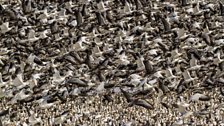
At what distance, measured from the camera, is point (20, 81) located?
14.7 feet

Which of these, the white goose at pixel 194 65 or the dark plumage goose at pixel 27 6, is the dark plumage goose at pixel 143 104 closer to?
the white goose at pixel 194 65

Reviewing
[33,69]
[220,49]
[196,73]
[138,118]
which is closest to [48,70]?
[33,69]

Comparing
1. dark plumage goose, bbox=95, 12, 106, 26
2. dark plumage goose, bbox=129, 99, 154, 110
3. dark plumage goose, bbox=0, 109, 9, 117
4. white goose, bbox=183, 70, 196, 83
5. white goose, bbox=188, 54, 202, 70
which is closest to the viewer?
dark plumage goose, bbox=0, 109, 9, 117

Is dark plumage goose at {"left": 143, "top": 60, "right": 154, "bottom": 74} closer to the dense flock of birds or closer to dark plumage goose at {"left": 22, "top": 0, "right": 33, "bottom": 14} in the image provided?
the dense flock of birds

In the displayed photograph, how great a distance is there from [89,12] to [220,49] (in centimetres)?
145

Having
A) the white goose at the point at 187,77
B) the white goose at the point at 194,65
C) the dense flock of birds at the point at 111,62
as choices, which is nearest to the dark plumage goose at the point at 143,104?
the dense flock of birds at the point at 111,62

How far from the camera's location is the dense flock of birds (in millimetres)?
4348

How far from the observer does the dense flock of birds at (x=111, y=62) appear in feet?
14.3

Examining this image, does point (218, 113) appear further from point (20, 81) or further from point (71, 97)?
point (20, 81)

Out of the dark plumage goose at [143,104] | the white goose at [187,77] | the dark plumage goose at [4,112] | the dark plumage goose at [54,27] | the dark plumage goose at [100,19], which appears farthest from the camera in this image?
the dark plumage goose at [100,19]

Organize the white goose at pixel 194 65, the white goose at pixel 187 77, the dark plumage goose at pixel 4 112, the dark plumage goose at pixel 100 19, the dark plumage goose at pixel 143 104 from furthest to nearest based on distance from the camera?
the dark plumage goose at pixel 100 19 < the white goose at pixel 194 65 < the white goose at pixel 187 77 < the dark plumage goose at pixel 143 104 < the dark plumage goose at pixel 4 112

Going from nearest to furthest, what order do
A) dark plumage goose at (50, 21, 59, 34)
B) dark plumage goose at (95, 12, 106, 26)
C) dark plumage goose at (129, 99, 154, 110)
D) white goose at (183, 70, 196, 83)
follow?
dark plumage goose at (129, 99, 154, 110), white goose at (183, 70, 196, 83), dark plumage goose at (50, 21, 59, 34), dark plumage goose at (95, 12, 106, 26)

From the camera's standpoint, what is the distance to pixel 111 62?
4.71 meters

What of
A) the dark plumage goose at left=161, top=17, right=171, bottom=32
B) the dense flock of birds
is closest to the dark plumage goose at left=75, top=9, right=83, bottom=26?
the dense flock of birds
